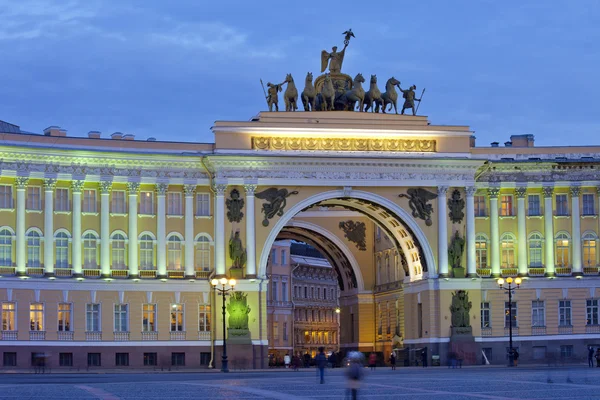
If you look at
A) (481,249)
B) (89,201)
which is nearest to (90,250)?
(89,201)

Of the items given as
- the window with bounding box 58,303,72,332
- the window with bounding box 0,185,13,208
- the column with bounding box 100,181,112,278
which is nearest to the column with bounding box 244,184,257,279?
the column with bounding box 100,181,112,278

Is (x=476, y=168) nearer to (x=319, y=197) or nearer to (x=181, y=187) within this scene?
(x=319, y=197)

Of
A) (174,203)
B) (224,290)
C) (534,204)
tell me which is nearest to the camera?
(224,290)

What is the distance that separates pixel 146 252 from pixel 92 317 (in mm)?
5046

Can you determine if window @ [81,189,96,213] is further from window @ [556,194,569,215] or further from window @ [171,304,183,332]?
window @ [556,194,569,215]

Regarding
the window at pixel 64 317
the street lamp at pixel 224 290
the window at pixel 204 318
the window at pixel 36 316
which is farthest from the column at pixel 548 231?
the window at pixel 36 316

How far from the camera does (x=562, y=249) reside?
86312 mm

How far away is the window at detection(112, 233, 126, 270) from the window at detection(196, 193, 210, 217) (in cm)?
482

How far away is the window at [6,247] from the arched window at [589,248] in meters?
35.1

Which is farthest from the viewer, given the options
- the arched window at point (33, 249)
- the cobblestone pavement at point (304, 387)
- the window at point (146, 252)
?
the window at point (146, 252)

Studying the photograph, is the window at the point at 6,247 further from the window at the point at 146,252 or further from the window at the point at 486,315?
the window at the point at 486,315

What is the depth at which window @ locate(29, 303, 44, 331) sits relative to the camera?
77625 mm

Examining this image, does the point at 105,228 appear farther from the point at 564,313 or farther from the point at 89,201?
the point at 564,313

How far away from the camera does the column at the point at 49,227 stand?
78.1m
